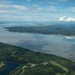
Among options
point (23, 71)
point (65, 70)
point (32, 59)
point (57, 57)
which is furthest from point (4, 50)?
point (65, 70)

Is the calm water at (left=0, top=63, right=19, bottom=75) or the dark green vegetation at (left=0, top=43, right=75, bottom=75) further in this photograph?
the dark green vegetation at (left=0, top=43, right=75, bottom=75)

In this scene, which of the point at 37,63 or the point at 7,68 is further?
the point at 37,63

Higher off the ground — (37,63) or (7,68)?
(7,68)

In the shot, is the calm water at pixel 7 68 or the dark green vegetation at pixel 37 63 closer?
the calm water at pixel 7 68

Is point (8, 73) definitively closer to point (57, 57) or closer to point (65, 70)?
point (65, 70)
